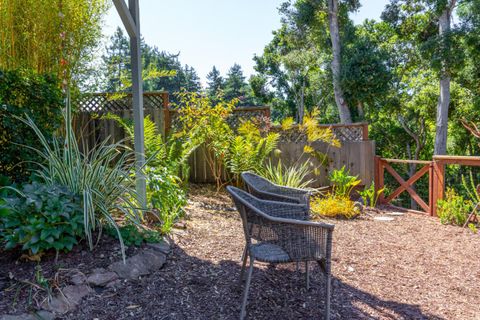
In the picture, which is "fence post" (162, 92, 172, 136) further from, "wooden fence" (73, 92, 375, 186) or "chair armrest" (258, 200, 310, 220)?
"chair armrest" (258, 200, 310, 220)

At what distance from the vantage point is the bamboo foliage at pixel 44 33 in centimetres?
335

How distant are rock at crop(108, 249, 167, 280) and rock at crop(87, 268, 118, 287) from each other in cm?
3

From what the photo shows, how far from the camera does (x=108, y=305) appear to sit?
6.08ft

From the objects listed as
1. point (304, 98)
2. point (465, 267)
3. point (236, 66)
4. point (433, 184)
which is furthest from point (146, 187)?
point (236, 66)

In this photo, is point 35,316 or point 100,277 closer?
point 35,316

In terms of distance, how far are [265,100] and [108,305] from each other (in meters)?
13.9

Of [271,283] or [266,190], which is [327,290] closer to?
[271,283]

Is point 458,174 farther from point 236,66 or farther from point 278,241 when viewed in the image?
point 236,66

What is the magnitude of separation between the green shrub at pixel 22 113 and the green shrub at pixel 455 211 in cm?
422

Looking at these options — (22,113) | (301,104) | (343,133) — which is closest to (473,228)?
(343,133)

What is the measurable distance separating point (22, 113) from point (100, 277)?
58.4 inches

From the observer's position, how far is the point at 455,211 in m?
4.23

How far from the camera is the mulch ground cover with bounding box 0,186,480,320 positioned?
1.89 m

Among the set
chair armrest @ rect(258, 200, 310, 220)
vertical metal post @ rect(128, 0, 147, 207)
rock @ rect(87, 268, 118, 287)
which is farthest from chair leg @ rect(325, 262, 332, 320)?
vertical metal post @ rect(128, 0, 147, 207)
